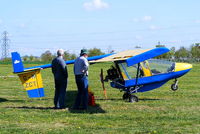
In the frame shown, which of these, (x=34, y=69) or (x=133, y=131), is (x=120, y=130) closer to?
(x=133, y=131)

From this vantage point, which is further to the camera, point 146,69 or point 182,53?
point 182,53

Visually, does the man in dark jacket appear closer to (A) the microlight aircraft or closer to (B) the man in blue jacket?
(B) the man in blue jacket

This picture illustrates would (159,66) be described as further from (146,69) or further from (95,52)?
(95,52)

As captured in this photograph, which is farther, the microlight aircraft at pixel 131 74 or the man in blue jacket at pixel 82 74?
the microlight aircraft at pixel 131 74

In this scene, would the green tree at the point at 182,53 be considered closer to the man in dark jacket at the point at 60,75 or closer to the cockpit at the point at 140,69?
the cockpit at the point at 140,69

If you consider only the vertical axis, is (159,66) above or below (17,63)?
below

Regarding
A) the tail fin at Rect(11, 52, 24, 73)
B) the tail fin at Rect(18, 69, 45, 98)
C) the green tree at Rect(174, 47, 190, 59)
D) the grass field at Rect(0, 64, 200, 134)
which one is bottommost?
the grass field at Rect(0, 64, 200, 134)

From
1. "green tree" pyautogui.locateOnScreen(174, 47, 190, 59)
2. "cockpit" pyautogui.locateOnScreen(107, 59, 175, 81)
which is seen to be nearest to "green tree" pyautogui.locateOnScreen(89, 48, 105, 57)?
"green tree" pyautogui.locateOnScreen(174, 47, 190, 59)

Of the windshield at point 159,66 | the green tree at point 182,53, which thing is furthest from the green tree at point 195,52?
the windshield at point 159,66

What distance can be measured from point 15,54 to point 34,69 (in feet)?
3.72

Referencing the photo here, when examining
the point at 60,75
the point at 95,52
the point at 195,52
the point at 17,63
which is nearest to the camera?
the point at 60,75

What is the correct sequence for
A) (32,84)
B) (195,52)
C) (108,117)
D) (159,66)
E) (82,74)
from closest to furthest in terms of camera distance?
(108,117) → (82,74) → (32,84) → (159,66) → (195,52)

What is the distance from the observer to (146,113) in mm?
10000

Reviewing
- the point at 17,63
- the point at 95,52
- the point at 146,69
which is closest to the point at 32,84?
the point at 17,63
